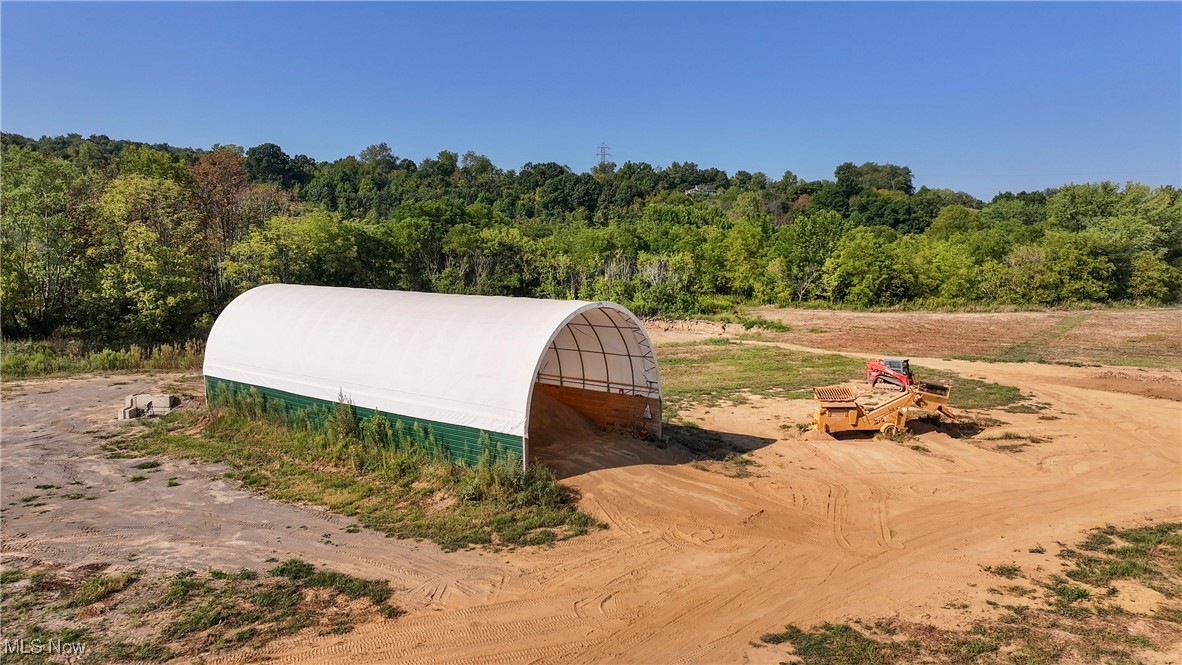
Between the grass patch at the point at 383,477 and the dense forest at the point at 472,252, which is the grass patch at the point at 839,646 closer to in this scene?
the grass patch at the point at 383,477

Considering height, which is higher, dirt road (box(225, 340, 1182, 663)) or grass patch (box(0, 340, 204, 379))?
grass patch (box(0, 340, 204, 379))

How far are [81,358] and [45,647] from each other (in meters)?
22.7

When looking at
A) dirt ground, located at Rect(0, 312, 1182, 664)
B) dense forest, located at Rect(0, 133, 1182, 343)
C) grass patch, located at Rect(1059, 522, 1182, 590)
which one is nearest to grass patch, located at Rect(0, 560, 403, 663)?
dirt ground, located at Rect(0, 312, 1182, 664)

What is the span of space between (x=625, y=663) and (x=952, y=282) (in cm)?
5296

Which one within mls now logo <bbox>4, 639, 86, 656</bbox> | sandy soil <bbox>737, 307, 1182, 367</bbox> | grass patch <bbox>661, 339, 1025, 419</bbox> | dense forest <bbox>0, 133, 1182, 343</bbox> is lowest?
mls now logo <bbox>4, 639, 86, 656</bbox>

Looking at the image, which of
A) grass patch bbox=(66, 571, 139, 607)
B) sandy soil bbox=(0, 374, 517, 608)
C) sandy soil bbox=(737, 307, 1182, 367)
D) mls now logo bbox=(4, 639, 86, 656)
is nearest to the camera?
mls now logo bbox=(4, 639, 86, 656)

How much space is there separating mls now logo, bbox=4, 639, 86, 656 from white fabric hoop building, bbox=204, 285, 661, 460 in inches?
263

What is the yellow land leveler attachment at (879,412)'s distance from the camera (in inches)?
659

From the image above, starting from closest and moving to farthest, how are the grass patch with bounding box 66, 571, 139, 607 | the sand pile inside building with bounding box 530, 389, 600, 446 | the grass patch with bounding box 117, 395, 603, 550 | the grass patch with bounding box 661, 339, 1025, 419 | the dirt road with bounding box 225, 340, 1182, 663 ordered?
the dirt road with bounding box 225, 340, 1182, 663
the grass patch with bounding box 66, 571, 139, 607
the grass patch with bounding box 117, 395, 603, 550
the sand pile inside building with bounding box 530, 389, 600, 446
the grass patch with bounding box 661, 339, 1025, 419

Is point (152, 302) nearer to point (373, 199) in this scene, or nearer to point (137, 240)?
point (137, 240)

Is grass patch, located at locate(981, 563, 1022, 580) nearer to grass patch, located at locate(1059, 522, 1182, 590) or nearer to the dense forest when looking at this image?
grass patch, located at locate(1059, 522, 1182, 590)

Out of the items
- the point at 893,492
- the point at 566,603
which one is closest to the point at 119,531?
the point at 566,603

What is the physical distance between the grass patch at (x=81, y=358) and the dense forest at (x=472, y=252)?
1179mm

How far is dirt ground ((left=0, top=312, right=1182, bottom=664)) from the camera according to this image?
8.05 m
